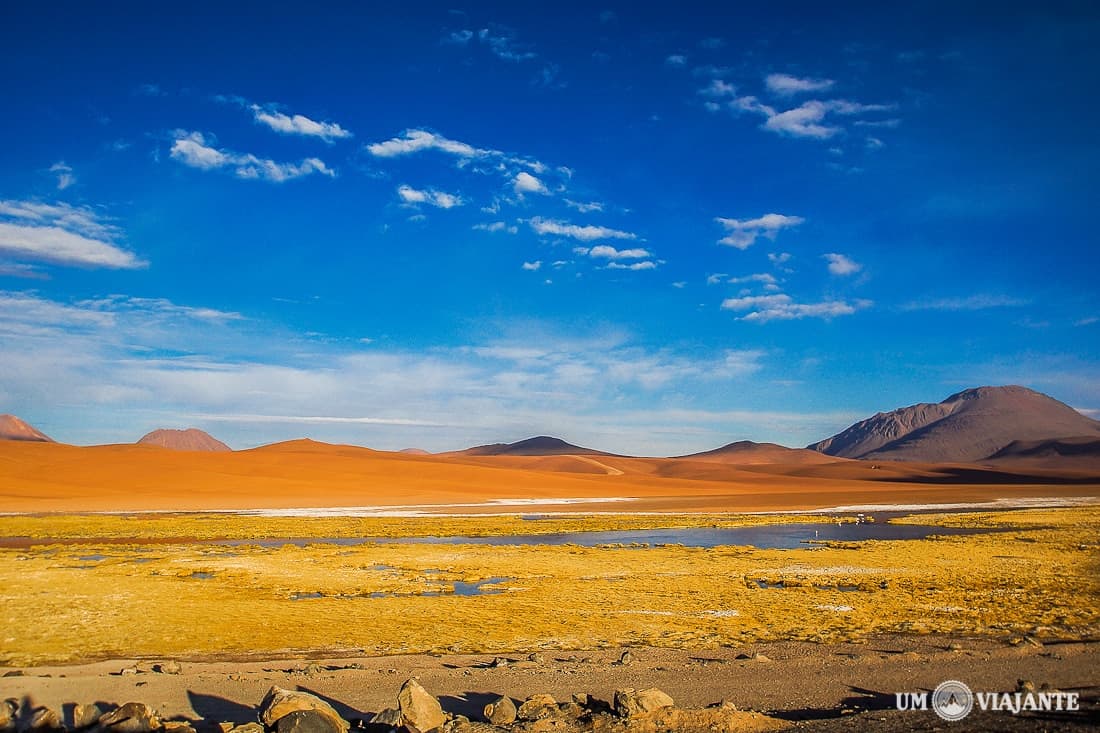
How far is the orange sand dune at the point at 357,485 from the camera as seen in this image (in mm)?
68875

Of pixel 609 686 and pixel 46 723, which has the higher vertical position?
pixel 46 723

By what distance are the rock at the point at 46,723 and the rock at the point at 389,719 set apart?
150 inches

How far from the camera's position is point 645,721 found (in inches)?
354

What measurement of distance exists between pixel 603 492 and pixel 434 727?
87.7m

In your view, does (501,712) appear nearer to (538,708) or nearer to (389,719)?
(538,708)

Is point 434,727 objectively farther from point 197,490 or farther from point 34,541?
point 197,490

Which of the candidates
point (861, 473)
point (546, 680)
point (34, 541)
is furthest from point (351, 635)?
point (861, 473)

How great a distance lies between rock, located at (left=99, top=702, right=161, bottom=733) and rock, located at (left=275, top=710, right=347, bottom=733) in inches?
60.7

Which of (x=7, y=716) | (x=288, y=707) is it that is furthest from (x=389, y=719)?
(x=7, y=716)

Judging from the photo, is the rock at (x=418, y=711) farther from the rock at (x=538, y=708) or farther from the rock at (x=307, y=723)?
the rock at (x=538, y=708)

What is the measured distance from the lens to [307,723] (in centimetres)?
880

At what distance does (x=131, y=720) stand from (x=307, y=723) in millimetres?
2097

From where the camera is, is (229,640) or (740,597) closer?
(229,640)

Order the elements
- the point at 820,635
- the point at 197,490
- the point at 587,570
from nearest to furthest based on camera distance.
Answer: the point at 820,635, the point at 587,570, the point at 197,490
